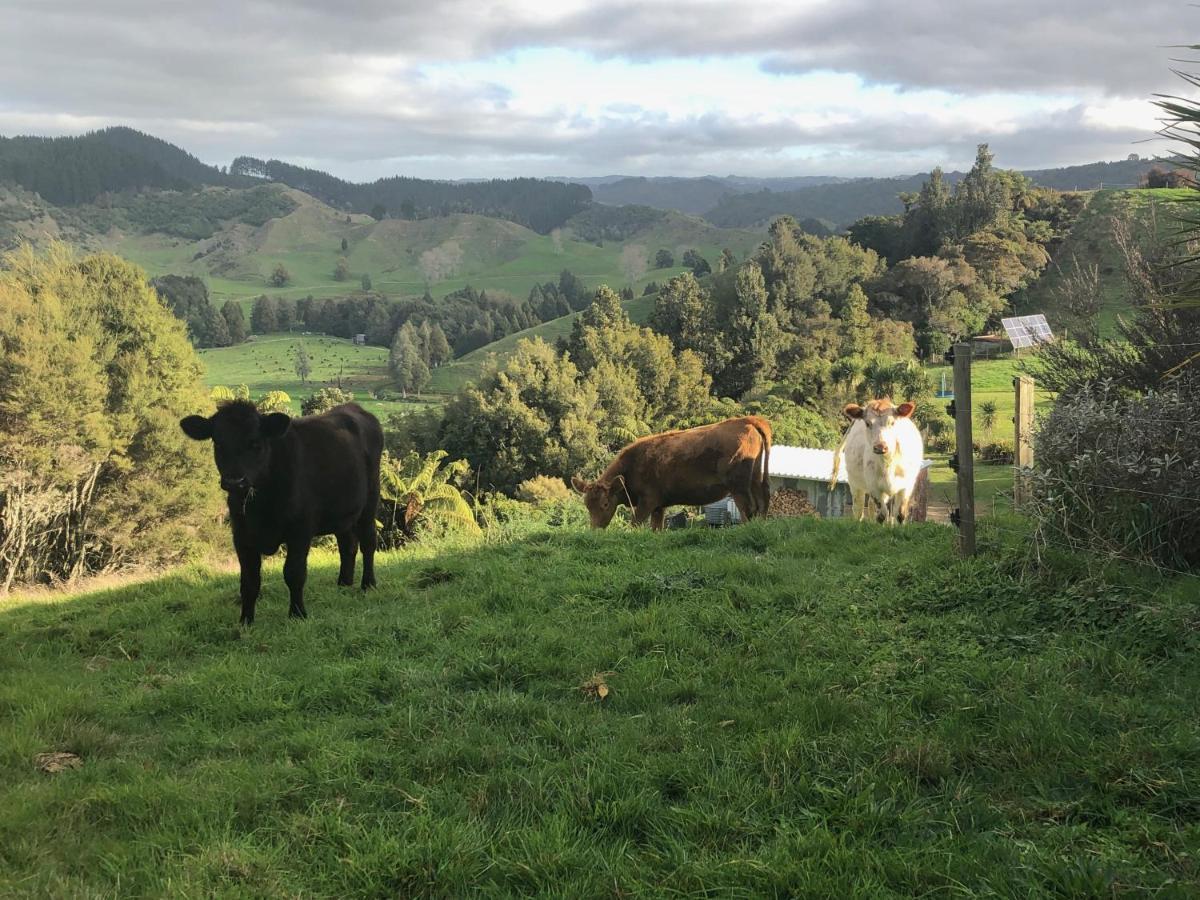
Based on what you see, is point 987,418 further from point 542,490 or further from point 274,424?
point 274,424

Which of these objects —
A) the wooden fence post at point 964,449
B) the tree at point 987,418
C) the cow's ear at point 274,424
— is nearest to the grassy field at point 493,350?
the tree at point 987,418

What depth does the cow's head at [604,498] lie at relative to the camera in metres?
13.4

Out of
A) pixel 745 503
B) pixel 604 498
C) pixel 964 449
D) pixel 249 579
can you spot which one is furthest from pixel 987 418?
pixel 249 579

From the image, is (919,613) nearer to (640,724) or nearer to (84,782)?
(640,724)

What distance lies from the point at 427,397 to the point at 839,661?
340ft

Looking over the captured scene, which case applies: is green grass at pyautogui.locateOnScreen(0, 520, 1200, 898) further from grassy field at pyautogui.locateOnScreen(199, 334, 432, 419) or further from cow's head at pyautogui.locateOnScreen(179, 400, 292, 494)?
grassy field at pyautogui.locateOnScreen(199, 334, 432, 419)

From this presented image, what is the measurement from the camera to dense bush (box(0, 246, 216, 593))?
24.9 meters

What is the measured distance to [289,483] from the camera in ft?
24.5

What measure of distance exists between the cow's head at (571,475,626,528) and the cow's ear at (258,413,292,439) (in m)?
6.64

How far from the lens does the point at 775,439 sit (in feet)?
132

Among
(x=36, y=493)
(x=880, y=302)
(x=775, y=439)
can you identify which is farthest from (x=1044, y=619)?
(x=880, y=302)

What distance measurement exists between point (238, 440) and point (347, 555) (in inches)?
87.9

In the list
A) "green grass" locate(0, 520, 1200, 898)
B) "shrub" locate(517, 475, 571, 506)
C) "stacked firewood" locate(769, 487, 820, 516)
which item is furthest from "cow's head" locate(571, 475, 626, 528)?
"shrub" locate(517, 475, 571, 506)

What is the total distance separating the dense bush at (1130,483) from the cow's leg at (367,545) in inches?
259
